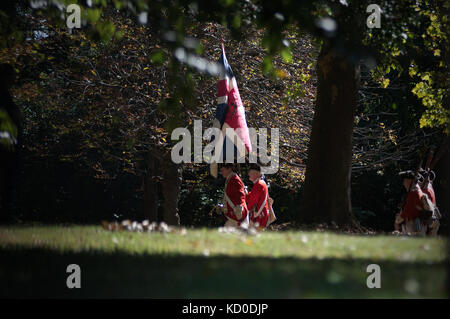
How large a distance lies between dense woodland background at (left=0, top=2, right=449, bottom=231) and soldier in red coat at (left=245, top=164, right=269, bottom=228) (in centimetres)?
318

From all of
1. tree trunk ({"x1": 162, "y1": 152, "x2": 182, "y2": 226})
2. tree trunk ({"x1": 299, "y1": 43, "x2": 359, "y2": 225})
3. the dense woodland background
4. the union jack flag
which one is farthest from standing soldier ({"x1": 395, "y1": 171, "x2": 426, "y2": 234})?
tree trunk ({"x1": 162, "y1": 152, "x2": 182, "y2": 226})

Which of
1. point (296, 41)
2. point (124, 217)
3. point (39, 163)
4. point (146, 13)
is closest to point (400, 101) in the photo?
point (296, 41)

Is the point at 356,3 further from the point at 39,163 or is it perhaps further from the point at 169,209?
Answer: the point at 39,163

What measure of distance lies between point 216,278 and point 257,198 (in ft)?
23.9

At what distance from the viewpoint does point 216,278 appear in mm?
4953

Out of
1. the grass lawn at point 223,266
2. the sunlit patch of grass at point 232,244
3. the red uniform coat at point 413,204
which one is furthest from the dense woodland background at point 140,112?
the grass lawn at point 223,266

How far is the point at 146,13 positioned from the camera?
23.1 ft

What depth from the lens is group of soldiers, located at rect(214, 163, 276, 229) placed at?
11734 millimetres

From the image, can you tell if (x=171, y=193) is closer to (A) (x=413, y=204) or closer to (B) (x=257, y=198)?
(B) (x=257, y=198)

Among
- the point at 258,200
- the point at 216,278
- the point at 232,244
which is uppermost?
the point at 258,200

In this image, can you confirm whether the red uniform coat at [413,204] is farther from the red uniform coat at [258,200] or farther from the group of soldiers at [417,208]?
the red uniform coat at [258,200]

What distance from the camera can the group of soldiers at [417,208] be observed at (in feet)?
37.8

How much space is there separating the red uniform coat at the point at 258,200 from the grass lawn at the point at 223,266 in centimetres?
475

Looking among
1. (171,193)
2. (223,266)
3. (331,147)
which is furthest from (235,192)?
(171,193)
